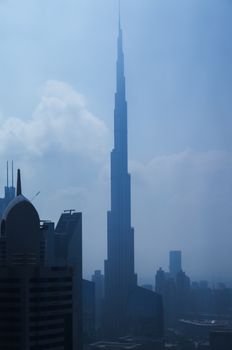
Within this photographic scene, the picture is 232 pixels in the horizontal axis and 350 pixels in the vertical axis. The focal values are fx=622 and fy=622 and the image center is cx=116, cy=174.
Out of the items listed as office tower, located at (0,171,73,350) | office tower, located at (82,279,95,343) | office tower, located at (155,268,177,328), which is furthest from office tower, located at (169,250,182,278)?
office tower, located at (0,171,73,350)

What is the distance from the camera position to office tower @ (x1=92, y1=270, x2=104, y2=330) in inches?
522

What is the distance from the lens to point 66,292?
14.8 feet

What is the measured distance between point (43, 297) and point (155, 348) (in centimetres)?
728

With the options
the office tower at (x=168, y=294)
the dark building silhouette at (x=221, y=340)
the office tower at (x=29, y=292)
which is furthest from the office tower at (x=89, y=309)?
the office tower at (x=29, y=292)

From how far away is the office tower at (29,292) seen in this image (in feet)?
13.3

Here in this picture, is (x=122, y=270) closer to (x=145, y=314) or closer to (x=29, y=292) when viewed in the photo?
(x=145, y=314)

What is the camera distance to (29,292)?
4.12 metres

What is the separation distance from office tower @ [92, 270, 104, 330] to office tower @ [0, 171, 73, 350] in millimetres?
8686

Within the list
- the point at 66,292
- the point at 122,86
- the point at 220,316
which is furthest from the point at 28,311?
the point at 220,316

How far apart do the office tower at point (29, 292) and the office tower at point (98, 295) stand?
869 centimetres

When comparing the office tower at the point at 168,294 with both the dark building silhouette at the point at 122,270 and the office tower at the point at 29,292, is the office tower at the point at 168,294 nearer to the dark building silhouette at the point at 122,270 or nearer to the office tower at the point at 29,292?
the dark building silhouette at the point at 122,270

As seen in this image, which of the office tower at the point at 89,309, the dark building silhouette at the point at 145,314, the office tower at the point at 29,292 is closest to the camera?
the office tower at the point at 29,292

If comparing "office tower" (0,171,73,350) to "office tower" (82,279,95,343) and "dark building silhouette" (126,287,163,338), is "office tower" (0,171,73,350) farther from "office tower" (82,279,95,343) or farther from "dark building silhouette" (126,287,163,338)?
"dark building silhouette" (126,287,163,338)

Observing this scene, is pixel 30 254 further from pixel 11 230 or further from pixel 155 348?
pixel 155 348
